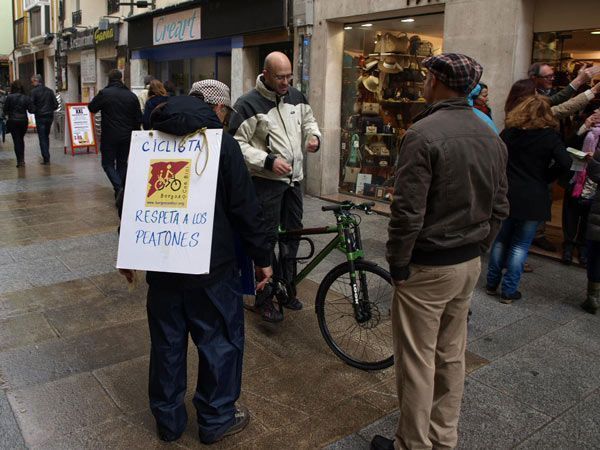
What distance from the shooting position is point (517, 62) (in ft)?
21.2

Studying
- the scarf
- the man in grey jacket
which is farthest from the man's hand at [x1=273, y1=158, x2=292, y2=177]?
the scarf

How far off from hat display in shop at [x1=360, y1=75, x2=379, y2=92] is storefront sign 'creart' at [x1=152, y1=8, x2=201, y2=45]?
488cm

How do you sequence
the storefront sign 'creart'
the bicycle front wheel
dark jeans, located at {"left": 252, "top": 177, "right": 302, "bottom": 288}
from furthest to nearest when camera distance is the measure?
the storefront sign 'creart' < dark jeans, located at {"left": 252, "top": 177, "right": 302, "bottom": 288} < the bicycle front wheel

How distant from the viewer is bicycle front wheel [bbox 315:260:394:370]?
370cm

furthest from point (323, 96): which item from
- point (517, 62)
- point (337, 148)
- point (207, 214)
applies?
point (207, 214)

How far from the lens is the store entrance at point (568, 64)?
612 centimetres

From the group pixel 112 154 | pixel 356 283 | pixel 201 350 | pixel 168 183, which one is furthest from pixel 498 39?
pixel 112 154

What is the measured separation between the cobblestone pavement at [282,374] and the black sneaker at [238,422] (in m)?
0.04

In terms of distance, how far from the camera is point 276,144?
433 cm

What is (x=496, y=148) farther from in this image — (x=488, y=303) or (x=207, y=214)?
(x=488, y=303)

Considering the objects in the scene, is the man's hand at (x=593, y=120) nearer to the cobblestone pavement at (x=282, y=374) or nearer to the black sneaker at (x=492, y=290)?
the cobblestone pavement at (x=282, y=374)

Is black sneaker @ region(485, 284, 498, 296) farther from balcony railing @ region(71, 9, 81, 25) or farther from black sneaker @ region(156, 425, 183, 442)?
balcony railing @ region(71, 9, 81, 25)

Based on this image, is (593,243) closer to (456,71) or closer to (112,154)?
(456,71)

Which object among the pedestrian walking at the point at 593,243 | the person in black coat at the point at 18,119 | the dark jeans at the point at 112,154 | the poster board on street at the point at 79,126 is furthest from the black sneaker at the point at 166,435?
the poster board on street at the point at 79,126
